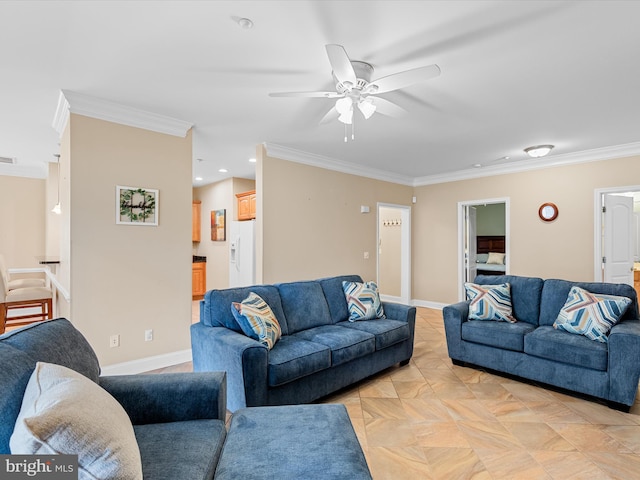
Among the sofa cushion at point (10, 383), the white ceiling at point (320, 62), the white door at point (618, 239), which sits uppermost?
the white ceiling at point (320, 62)

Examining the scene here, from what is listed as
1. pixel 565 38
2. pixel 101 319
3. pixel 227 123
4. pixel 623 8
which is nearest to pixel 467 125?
pixel 565 38

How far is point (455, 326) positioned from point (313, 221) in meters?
2.43

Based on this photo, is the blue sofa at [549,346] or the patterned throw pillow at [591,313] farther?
the patterned throw pillow at [591,313]

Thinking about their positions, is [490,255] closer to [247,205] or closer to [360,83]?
[247,205]

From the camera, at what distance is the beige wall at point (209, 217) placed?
268 inches

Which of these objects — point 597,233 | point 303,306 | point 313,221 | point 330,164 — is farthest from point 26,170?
point 597,233

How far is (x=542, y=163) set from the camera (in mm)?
5277

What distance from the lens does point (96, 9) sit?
1.89m

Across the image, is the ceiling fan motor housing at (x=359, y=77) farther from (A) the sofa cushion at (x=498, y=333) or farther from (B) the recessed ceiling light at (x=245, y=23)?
(A) the sofa cushion at (x=498, y=333)

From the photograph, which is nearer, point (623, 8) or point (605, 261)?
point (623, 8)

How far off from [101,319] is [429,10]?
3.61m

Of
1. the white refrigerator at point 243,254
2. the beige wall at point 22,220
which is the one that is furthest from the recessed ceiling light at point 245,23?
the beige wall at point 22,220

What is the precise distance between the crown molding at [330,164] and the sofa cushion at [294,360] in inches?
106

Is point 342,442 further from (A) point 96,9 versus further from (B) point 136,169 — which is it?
(B) point 136,169
